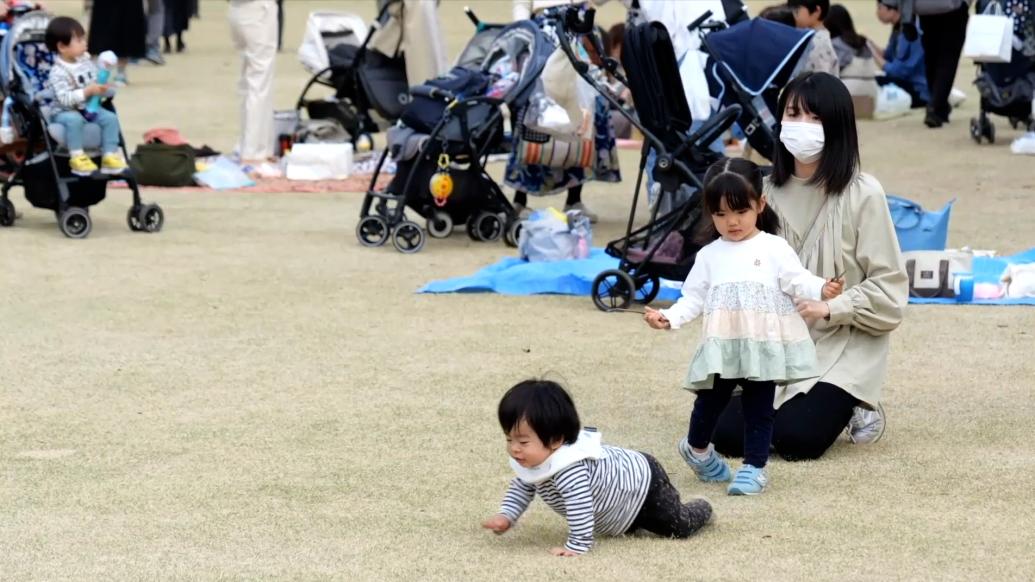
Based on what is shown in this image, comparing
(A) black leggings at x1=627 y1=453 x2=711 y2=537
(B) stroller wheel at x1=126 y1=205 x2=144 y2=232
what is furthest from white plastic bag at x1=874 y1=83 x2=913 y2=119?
(A) black leggings at x1=627 y1=453 x2=711 y2=537

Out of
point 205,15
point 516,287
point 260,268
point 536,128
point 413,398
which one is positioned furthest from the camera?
point 205,15

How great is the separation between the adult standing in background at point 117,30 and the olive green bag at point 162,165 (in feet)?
19.1

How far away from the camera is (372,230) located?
29.4 ft

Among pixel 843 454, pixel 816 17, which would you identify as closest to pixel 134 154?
pixel 816 17

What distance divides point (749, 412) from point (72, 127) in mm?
5422

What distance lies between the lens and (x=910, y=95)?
15359mm

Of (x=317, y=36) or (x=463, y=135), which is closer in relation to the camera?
(x=463, y=135)

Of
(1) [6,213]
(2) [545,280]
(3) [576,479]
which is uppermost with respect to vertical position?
(3) [576,479]

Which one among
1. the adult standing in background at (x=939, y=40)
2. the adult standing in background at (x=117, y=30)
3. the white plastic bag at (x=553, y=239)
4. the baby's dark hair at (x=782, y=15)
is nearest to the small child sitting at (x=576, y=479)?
the white plastic bag at (x=553, y=239)

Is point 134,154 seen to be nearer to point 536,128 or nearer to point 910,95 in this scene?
point 536,128

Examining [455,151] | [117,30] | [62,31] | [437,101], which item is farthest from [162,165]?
[117,30]

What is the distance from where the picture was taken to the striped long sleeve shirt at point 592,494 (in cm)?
395

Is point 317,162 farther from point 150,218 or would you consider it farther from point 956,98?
point 956,98

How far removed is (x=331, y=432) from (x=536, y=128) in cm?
396
